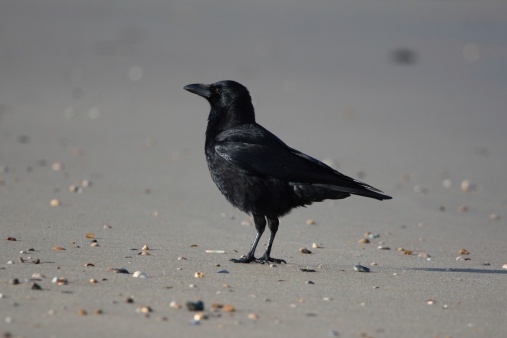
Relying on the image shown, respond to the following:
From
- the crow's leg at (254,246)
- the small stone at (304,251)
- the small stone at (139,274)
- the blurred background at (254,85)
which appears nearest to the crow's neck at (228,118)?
the crow's leg at (254,246)

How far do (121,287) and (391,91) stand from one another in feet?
34.8

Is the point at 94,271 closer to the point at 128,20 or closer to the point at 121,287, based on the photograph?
the point at 121,287

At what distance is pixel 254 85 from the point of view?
15.1 meters

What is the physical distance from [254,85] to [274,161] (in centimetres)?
864

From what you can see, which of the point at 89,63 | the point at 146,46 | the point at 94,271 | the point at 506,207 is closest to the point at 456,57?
the point at 146,46

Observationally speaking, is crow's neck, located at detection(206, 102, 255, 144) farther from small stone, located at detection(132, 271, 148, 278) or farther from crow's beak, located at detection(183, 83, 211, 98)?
small stone, located at detection(132, 271, 148, 278)

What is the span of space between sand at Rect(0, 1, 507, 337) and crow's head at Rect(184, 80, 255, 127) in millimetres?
937

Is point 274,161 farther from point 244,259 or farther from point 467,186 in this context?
point 467,186

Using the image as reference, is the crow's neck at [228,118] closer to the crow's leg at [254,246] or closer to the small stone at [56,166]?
the crow's leg at [254,246]

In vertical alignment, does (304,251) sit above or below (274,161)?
below

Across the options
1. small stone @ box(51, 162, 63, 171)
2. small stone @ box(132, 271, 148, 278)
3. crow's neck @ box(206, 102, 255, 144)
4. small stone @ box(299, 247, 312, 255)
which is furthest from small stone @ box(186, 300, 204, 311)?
small stone @ box(51, 162, 63, 171)

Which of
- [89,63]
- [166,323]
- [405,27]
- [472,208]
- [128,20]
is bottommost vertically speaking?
[166,323]

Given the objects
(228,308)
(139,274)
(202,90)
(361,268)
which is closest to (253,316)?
(228,308)

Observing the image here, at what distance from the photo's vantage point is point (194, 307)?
4.81m
